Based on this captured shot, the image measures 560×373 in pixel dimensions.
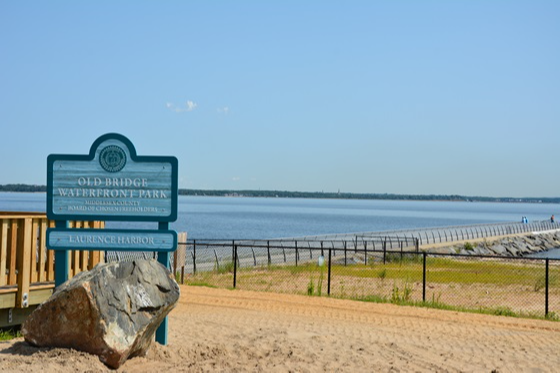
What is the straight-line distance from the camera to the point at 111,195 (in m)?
10.4

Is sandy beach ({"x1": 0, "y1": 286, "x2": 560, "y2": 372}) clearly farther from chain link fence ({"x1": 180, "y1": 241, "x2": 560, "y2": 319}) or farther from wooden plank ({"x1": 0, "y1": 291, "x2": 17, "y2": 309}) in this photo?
chain link fence ({"x1": 180, "y1": 241, "x2": 560, "y2": 319})

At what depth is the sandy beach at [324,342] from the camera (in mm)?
9039

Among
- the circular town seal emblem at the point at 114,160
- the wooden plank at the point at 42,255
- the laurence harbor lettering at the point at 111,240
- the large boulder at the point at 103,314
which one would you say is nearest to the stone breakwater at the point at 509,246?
the wooden plank at the point at 42,255

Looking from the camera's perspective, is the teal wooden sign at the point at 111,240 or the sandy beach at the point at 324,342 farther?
the teal wooden sign at the point at 111,240

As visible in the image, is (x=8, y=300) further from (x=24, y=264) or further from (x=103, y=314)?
(x=103, y=314)

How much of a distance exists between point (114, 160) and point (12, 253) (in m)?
2.17

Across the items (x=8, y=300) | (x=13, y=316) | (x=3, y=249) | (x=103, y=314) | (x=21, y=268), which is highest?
(x=3, y=249)

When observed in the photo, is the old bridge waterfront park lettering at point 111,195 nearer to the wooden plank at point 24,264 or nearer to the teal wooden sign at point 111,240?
the teal wooden sign at point 111,240

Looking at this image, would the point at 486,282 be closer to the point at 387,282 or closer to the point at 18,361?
the point at 387,282

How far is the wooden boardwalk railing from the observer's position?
34.6 feet

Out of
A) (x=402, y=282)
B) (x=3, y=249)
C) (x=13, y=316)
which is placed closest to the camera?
(x=3, y=249)

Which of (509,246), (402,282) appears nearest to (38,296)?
(402,282)

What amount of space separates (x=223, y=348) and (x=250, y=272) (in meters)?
16.0

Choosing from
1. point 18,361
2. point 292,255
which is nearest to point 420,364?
point 18,361
